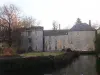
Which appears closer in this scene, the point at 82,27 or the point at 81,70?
the point at 81,70

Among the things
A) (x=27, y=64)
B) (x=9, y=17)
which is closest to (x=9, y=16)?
(x=9, y=17)

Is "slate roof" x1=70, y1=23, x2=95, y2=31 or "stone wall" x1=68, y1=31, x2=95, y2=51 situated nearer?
"stone wall" x1=68, y1=31, x2=95, y2=51

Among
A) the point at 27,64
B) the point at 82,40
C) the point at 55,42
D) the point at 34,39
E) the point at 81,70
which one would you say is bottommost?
the point at 81,70

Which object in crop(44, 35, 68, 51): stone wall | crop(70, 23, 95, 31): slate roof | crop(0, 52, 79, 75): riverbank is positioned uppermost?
crop(70, 23, 95, 31): slate roof

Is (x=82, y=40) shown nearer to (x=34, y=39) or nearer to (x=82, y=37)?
(x=82, y=37)

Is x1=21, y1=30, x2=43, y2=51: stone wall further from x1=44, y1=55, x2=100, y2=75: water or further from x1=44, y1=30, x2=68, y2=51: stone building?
x1=44, y1=55, x2=100, y2=75: water

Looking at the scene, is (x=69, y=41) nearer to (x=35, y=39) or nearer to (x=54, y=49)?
(x=54, y=49)

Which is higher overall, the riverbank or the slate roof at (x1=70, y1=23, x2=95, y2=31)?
the slate roof at (x1=70, y1=23, x2=95, y2=31)

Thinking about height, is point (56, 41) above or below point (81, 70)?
above

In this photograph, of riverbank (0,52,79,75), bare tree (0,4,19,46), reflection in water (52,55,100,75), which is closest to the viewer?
reflection in water (52,55,100,75)

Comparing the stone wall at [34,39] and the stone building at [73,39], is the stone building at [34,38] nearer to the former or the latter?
the stone wall at [34,39]

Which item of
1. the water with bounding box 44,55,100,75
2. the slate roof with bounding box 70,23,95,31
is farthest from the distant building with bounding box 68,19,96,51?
the water with bounding box 44,55,100,75

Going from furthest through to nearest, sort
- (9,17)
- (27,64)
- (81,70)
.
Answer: (9,17)
(27,64)
(81,70)

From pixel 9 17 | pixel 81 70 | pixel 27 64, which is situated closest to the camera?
pixel 81 70
